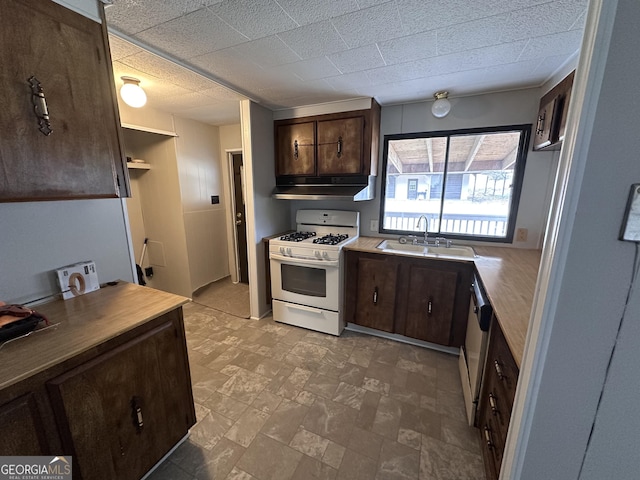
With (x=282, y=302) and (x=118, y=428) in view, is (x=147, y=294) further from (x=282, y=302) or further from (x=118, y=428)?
(x=282, y=302)

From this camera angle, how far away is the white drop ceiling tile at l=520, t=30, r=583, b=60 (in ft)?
4.74

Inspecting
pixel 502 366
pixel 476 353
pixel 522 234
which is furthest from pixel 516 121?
pixel 502 366

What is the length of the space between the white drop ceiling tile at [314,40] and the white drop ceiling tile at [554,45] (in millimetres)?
1152

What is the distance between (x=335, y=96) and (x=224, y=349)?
268cm

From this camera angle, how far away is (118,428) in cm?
111

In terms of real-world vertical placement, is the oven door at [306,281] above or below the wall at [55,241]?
below

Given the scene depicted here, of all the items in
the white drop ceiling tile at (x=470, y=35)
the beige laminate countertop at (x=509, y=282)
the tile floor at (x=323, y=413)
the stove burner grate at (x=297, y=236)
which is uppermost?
the white drop ceiling tile at (x=470, y=35)

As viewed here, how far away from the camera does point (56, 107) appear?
108 centimetres

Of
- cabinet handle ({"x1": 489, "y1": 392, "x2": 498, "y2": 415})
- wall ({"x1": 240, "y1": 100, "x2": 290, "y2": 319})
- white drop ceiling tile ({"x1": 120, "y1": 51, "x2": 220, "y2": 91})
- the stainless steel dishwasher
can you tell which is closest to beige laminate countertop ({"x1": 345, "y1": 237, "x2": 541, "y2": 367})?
the stainless steel dishwasher

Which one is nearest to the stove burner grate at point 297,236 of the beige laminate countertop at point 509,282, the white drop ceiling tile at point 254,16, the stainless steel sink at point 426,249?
the beige laminate countertop at point 509,282

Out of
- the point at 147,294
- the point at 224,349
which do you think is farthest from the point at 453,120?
the point at 224,349

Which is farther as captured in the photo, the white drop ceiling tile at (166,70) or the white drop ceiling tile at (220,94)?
the white drop ceiling tile at (220,94)

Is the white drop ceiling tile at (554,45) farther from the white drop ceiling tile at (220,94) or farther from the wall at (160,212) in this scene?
the wall at (160,212)

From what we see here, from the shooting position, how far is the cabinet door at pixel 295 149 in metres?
2.76
